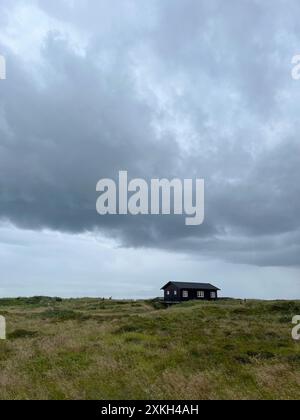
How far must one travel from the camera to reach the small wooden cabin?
84938mm

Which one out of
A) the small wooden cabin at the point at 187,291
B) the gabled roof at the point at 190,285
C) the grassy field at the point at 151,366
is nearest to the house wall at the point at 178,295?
the small wooden cabin at the point at 187,291

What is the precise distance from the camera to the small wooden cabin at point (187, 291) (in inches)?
3344

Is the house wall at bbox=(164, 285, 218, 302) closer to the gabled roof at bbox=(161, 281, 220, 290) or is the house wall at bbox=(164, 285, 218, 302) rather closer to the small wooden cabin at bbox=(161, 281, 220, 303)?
the small wooden cabin at bbox=(161, 281, 220, 303)

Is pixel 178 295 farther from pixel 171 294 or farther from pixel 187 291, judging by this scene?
pixel 171 294

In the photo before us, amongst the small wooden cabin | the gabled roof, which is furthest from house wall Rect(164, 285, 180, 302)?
the gabled roof

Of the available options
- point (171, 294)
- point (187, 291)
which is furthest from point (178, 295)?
point (171, 294)

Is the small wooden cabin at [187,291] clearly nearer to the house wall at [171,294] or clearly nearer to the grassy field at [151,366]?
the house wall at [171,294]

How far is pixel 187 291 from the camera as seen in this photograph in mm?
85875

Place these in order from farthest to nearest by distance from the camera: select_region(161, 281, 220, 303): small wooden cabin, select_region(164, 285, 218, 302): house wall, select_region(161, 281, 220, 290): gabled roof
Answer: select_region(161, 281, 220, 290): gabled roof → select_region(161, 281, 220, 303): small wooden cabin → select_region(164, 285, 218, 302): house wall

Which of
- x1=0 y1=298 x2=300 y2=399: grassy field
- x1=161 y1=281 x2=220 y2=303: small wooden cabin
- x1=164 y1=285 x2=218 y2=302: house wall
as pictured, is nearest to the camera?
x1=0 y1=298 x2=300 y2=399: grassy field

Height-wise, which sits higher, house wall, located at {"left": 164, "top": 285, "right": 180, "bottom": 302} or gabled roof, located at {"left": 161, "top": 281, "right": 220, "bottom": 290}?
gabled roof, located at {"left": 161, "top": 281, "right": 220, "bottom": 290}

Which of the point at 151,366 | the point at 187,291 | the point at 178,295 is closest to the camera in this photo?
the point at 151,366
